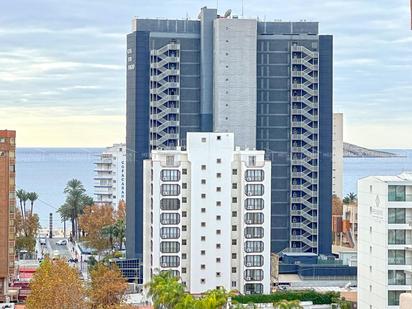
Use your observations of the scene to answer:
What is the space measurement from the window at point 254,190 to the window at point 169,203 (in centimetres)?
471

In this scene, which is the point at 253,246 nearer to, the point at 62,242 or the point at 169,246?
the point at 169,246

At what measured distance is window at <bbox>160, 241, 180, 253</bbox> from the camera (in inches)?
3056

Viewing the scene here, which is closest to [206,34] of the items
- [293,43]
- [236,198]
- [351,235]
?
[293,43]

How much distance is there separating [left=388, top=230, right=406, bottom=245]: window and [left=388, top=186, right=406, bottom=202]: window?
161 centimetres

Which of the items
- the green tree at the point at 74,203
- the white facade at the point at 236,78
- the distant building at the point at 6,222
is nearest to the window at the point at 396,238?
the distant building at the point at 6,222

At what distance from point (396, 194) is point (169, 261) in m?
23.1

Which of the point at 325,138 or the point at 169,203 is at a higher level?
the point at 325,138

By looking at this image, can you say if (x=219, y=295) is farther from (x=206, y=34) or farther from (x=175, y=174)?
(x=206, y=34)

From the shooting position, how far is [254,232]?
256 feet

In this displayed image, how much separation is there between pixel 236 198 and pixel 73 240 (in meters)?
53.4

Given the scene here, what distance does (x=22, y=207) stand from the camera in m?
127

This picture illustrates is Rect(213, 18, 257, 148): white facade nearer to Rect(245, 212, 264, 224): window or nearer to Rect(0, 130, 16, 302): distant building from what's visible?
Rect(245, 212, 264, 224): window

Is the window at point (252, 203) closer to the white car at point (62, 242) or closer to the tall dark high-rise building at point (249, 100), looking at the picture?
the tall dark high-rise building at point (249, 100)

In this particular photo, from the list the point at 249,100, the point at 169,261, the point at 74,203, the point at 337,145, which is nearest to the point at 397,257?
the point at 169,261
